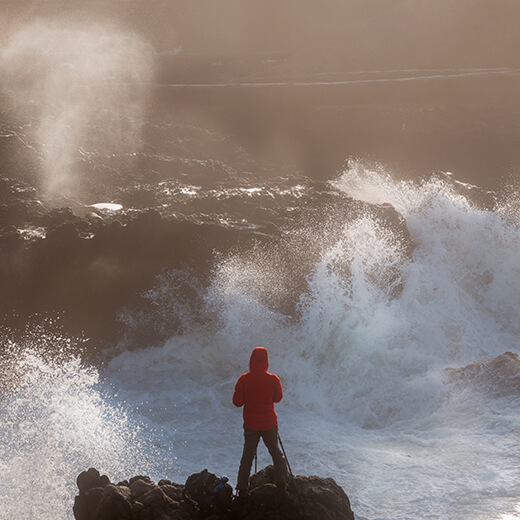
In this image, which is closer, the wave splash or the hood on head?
the hood on head

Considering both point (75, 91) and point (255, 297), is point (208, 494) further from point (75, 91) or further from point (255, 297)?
point (75, 91)

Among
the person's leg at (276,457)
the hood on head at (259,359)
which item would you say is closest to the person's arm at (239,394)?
the hood on head at (259,359)

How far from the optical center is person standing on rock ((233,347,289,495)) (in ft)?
33.8

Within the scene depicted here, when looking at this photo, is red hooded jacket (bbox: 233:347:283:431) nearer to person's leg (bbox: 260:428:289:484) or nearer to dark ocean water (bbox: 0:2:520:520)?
person's leg (bbox: 260:428:289:484)

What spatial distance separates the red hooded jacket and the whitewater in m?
4.01

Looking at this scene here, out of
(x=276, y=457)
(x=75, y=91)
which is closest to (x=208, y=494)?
(x=276, y=457)

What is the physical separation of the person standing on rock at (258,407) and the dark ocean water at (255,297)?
154 inches

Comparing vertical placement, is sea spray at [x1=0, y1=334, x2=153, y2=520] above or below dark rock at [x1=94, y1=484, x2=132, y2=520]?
above

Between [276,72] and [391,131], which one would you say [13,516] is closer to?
[391,131]

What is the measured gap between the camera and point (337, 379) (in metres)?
19.4

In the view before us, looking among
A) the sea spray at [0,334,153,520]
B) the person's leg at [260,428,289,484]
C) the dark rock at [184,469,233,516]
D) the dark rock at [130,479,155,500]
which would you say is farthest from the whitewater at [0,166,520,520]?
the dark rock at [184,469,233,516]

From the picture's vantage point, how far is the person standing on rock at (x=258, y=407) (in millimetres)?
10312

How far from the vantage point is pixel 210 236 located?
914 inches

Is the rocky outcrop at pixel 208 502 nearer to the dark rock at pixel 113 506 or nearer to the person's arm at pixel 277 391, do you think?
the dark rock at pixel 113 506
